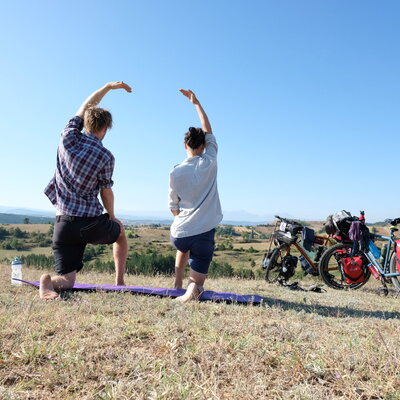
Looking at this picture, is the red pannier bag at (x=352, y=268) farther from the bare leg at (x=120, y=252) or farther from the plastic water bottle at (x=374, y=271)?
the bare leg at (x=120, y=252)

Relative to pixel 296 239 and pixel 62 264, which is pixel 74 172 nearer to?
pixel 62 264

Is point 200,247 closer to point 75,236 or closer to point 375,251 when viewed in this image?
point 75,236

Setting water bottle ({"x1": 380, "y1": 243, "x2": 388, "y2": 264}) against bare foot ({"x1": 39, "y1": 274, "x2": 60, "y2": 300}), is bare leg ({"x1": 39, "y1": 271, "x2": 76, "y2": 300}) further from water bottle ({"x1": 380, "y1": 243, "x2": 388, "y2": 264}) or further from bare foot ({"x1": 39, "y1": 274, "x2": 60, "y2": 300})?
water bottle ({"x1": 380, "y1": 243, "x2": 388, "y2": 264})

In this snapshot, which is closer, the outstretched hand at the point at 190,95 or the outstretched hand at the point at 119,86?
the outstretched hand at the point at 119,86

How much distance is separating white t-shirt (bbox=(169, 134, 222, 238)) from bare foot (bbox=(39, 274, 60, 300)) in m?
1.67

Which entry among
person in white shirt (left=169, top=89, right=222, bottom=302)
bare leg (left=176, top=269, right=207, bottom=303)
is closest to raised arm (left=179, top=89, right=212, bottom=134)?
person in white shirt (left=169, top=89, right=222, bottom=302)

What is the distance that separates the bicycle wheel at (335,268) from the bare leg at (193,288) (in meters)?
3.70

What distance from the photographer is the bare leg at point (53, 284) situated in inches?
170

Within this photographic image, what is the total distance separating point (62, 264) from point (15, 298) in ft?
2.15

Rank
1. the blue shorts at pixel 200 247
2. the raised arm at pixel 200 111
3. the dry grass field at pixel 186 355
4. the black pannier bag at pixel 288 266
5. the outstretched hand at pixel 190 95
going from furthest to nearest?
the black pannier bag at pixel 288 266 < the outstretched hand at pixel 190 95 < the raised arm at pixel 200 111 < the blue shorts at pixel 200 247 < the dry grass field at pixel 186 355

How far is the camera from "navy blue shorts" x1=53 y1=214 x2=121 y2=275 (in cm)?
446

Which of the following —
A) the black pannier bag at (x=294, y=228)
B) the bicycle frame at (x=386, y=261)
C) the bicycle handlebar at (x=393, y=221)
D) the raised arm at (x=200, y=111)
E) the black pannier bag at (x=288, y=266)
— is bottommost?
the black pannier bag at (x=288, y=266)

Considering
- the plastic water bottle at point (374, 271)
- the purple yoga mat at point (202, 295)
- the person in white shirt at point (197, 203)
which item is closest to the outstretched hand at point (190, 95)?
the person in white shirt at point (197, 203)

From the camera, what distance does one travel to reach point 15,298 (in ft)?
14.2
